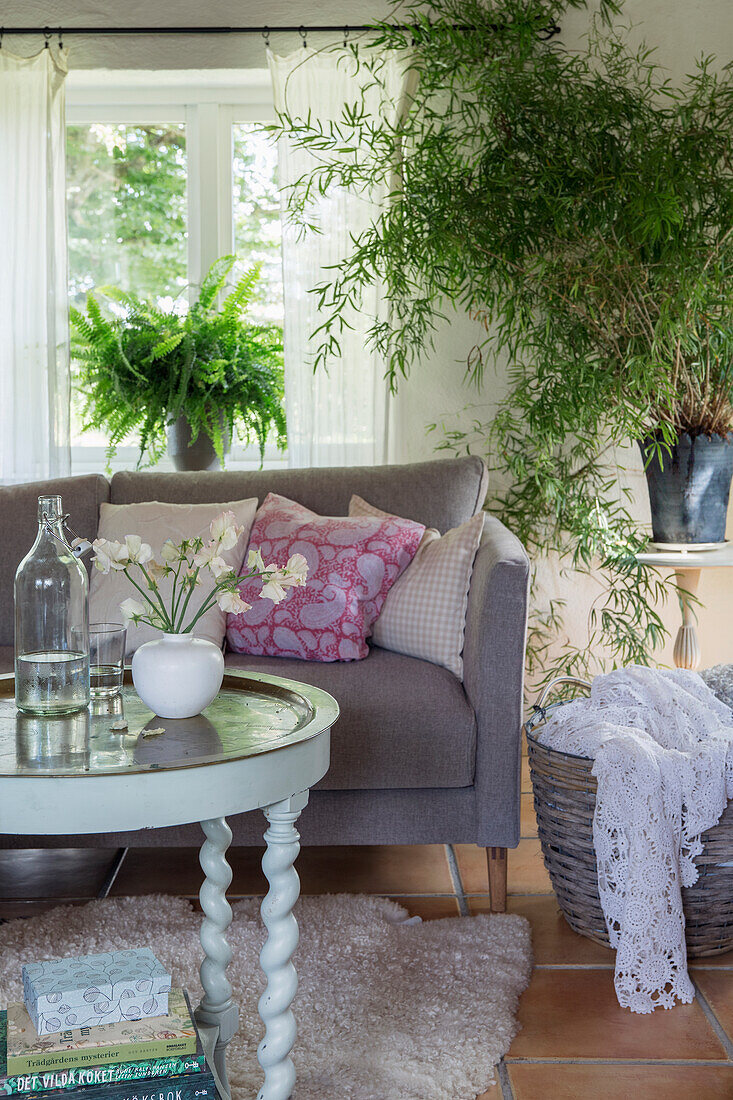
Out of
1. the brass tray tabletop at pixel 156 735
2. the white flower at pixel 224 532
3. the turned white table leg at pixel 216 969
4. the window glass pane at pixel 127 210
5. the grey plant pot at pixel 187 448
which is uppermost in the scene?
the window glass pane at pixel 127 210

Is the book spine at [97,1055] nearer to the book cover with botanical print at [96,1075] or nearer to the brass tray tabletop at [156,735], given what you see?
the book cover with botanical print at [96,1075]

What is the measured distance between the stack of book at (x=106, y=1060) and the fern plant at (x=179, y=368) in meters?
2.21

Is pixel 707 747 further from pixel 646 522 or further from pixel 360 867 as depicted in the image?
pixel 646 522

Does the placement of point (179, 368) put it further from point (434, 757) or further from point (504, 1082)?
point (504, 1082)

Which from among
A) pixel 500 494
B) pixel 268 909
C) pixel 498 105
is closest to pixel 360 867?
pixel 268 909

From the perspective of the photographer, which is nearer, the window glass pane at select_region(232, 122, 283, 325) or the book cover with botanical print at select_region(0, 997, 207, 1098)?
the book cover with botanical print at select_region(0, 997, 207, 1098)

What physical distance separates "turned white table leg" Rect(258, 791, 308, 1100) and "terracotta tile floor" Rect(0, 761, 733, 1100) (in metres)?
0.38

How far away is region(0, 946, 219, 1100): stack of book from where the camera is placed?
1200mm

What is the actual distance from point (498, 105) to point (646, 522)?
4.55ft

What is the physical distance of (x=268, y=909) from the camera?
4.48 feet

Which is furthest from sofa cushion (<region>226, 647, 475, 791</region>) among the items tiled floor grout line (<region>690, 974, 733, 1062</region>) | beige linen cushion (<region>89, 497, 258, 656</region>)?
tiled floor grout line (<region>690, 974, 733, 1062</region>)

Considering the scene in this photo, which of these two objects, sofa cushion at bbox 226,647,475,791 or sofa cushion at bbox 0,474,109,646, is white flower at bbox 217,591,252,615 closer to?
sofa cushion at bbox 226,647,475,791

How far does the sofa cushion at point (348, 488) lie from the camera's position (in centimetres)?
275

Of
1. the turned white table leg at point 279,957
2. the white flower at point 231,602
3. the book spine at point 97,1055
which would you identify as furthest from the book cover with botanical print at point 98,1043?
the white flower at point 231,602
